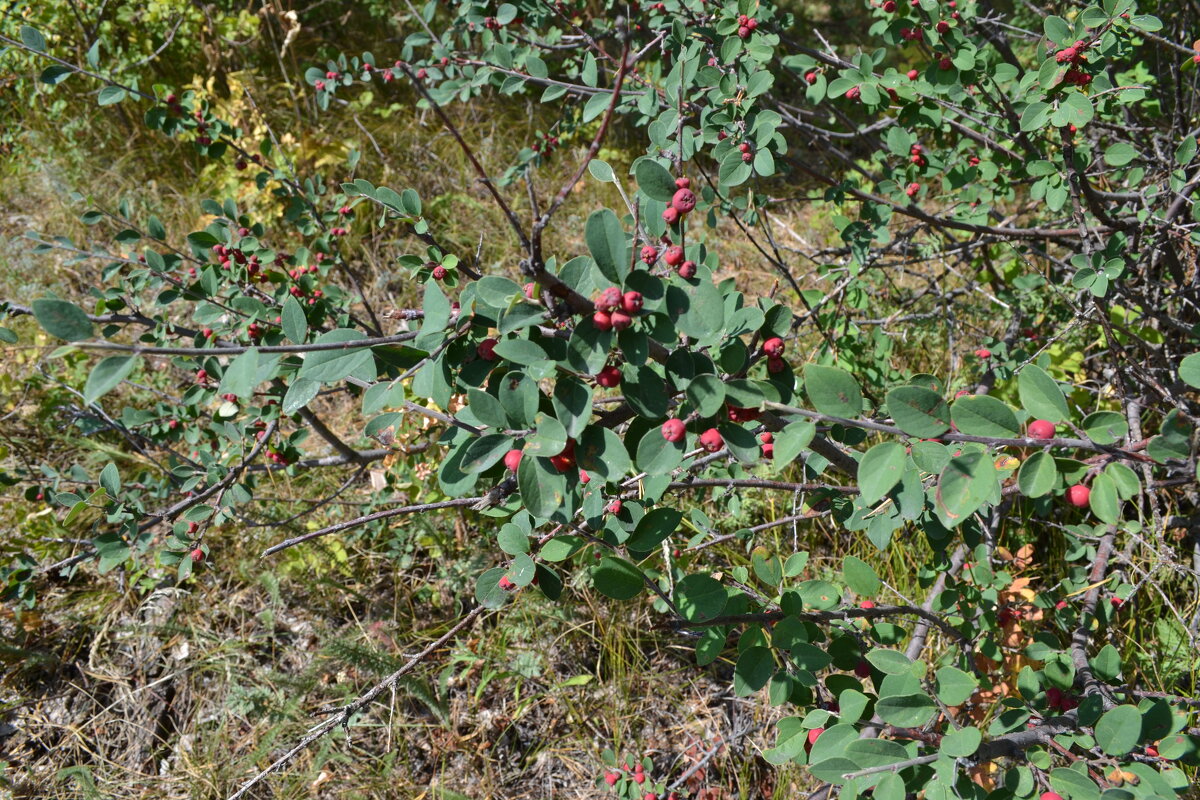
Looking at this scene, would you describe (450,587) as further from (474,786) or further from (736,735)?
(736,735)

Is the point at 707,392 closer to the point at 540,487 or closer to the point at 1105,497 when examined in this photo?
the point at 540,487

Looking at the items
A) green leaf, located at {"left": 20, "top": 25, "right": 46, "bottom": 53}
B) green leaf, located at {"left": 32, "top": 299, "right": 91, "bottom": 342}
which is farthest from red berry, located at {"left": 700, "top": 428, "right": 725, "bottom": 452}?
green leaf, located at {"left": 20, "top": 25, "right": 46, "bottom": 53}

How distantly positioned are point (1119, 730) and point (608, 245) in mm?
1113

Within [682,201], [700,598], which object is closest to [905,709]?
[700,598]

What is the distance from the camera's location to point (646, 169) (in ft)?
3.14

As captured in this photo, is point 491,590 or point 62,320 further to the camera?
point 491,590

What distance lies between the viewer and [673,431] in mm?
961

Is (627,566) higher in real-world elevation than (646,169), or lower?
lower

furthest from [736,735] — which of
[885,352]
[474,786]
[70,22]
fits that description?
[70,22]

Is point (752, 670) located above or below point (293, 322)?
below

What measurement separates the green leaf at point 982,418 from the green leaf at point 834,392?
12 cm

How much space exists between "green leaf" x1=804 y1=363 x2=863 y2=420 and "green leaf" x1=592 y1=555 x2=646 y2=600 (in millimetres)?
438

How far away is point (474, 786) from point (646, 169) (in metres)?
2.16

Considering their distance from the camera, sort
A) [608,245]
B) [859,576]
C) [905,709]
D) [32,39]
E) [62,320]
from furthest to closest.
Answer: [32,39], [859,576], [905,709], [608,245], [62,320]
